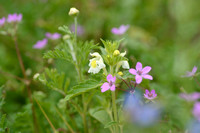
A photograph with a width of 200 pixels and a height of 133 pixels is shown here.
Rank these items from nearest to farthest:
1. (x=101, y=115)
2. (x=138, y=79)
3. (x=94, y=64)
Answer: (x=138, y=79), (x=94, y=64), (x=101, y=115)

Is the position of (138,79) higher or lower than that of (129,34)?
lower

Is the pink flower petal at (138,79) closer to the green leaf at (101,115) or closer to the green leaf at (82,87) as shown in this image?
the green leaf at (82,87)

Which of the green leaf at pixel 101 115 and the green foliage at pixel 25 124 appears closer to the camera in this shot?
the green leaf at pixel 101 115

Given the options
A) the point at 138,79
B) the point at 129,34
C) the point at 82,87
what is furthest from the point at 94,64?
the point at 129,34

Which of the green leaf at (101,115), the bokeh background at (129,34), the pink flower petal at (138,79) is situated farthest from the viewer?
the bokeh background at (129,34)

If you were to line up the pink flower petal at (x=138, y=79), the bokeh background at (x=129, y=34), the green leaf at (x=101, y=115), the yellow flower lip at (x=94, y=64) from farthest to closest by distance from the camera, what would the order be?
1. the bokeh background at (x=129, y=34)
2. the green leaf at (x=101, y=115)
3. the yellow flower lip at (x=94, y=64)
4. the pink flower petal at (x=138, y=79)

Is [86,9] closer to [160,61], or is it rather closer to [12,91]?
[160,61]

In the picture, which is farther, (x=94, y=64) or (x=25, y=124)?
(x=25, y=124)

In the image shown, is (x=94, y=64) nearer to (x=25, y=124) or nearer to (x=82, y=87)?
(x=82, y=87)

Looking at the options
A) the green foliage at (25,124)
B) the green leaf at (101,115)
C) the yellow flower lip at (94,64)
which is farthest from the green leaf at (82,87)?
the green foliage at (25,124)

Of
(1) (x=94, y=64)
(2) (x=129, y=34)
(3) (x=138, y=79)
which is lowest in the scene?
(3) (x=138, y=79)
